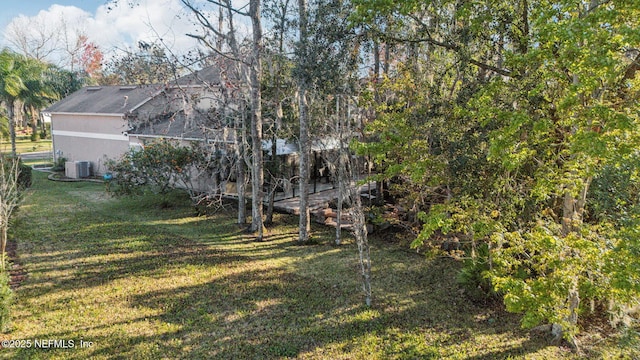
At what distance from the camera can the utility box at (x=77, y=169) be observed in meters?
25.7

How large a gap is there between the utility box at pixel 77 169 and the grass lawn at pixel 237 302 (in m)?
11.7

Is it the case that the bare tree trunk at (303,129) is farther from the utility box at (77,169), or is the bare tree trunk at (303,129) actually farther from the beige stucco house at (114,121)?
the utility box at (77,169)

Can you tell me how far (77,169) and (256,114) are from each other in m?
18.1

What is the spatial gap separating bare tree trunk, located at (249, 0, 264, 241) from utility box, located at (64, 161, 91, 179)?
55.3 feet

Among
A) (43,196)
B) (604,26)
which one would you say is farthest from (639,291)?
(43,196)

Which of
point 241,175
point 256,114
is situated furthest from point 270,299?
point 241,175

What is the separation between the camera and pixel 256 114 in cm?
1354

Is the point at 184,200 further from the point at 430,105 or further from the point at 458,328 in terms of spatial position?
the point at 458,328

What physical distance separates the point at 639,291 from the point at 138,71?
16.5 meters

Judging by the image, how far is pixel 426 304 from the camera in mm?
9469

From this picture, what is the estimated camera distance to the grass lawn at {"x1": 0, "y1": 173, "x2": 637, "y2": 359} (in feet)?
25.0

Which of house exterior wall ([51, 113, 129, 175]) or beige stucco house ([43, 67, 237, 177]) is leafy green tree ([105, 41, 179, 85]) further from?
house exterior wall ([51, 113, 129, 175])

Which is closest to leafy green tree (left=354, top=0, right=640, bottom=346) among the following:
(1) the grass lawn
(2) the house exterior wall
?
(1) the grass lawn

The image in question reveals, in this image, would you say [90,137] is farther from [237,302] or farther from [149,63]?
[237,302]
